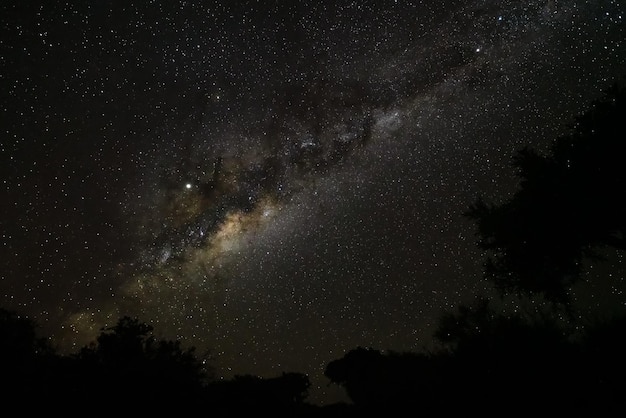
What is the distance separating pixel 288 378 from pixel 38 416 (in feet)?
26.3

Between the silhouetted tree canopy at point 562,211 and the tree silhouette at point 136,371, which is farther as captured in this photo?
the silhouetted tree canopy at point 562,211

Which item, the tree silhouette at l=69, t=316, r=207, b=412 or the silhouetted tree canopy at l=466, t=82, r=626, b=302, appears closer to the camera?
the tree silhouette at l=69, t=316, r=207, b=412

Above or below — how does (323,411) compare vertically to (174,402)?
below

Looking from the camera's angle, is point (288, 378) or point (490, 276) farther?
point (490, 276)

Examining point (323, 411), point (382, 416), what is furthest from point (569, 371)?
point (323, 411)

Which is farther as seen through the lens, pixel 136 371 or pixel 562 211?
pixel 562 211

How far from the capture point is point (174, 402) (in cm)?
1076

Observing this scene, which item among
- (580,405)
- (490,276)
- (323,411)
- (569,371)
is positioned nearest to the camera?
(580,405)

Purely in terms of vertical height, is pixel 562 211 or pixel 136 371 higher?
pixel 136 371

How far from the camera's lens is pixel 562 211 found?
16500mm

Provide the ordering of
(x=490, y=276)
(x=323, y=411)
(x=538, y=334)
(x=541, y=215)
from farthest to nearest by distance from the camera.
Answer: (x=490, y=276), (x=541, y=215), (x=323, y=411), (x=538, y=334)

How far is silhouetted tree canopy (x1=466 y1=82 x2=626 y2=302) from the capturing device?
Answer: 15601mm

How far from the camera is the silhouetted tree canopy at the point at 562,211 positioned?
15.6 meters

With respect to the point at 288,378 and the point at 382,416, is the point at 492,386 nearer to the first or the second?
the point at 382,416
